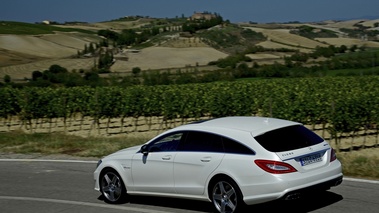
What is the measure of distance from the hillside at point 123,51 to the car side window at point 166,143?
67020 millimetres

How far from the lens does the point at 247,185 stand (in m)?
7.92

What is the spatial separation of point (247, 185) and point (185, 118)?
20485 mm

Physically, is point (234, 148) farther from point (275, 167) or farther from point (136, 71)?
point (136, 71)

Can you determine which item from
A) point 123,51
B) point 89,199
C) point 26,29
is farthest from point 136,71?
point 89,199

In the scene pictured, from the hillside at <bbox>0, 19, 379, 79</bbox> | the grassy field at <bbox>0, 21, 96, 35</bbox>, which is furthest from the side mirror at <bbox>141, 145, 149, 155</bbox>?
the grassy field at <bbox>0, 21, 96, 35</bbox>

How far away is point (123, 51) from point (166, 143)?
9012cm

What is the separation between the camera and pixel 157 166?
9.27 metres

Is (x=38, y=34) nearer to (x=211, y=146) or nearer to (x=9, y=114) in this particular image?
(x=9, y=114)

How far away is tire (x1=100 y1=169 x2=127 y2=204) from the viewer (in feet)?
32.8

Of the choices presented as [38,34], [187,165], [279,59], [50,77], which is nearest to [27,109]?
[187,165]

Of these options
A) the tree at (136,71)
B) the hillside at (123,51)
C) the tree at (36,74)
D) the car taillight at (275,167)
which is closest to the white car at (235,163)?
the car taillight at (275,167)

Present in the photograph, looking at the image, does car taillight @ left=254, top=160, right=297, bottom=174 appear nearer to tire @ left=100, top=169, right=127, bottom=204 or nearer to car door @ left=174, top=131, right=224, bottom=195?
car door @ left=174, top=131, right=224, bottom=195

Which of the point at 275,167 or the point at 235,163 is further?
the point at 235,163

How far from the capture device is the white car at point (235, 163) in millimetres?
7848
